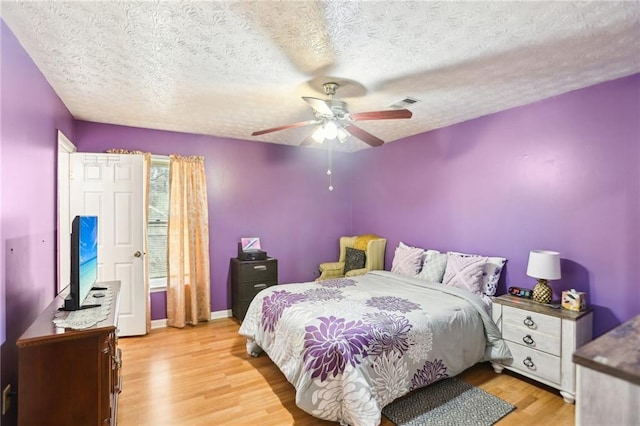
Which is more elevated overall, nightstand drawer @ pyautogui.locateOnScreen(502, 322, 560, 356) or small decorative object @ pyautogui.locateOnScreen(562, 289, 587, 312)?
small decorative object @ pyautogui.locateOnScreen(562, 289, 587, 312)

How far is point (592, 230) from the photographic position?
101 inches

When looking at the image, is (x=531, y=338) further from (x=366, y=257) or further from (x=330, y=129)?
(x=330, y=129)

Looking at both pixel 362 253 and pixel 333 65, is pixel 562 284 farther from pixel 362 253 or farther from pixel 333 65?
pixel 333 65

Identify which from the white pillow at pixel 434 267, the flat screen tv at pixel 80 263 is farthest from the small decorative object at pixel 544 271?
the flat screen tv at pixel 80 263

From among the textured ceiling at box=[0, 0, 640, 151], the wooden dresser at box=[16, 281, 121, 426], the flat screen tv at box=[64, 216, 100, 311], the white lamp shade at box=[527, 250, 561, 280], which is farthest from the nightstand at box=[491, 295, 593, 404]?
the flat screen tv at box=[64, 216, 100, 311]

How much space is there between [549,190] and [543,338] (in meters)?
1.30

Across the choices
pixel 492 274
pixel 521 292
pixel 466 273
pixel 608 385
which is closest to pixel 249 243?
pixel 466 273

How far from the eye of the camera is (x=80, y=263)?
1.90 metres

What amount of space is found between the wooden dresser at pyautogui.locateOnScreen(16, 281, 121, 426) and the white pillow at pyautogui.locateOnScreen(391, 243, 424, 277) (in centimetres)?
306

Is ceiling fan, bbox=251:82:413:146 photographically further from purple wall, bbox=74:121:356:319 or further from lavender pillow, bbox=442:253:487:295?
purple wall, bbox=74:121:356:319

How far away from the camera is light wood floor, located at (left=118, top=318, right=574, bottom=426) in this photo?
2158 millimetres

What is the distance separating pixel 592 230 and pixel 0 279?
405 centimetres

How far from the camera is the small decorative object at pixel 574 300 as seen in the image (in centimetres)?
245

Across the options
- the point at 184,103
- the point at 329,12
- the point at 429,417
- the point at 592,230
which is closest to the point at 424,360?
the point at 429,417
